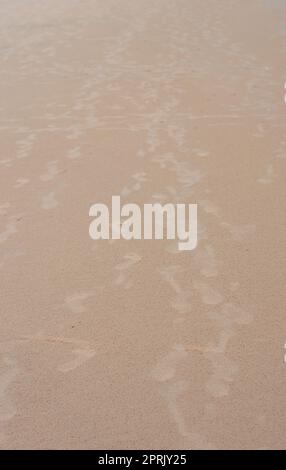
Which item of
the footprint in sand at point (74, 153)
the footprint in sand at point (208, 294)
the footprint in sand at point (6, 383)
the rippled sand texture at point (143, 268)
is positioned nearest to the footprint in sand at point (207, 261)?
the rippled sand texture at point (143, 268)

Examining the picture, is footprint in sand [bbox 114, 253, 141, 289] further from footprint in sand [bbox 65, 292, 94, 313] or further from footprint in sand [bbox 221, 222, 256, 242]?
footprint in sand [bbox 221, 222, 256, 242]

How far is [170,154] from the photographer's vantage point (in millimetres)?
5004

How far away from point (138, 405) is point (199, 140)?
3.44m

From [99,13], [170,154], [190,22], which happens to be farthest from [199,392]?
[99,13]

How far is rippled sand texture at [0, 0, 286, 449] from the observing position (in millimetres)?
2295

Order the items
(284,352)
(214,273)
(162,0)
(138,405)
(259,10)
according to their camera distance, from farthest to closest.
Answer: (162,0) → (259,10) → (214,273) → (284,352) → (138,405)

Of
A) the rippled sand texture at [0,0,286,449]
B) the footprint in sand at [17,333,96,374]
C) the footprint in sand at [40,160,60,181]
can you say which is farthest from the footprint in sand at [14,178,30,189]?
the footprint in sand at [17,333,96,374]

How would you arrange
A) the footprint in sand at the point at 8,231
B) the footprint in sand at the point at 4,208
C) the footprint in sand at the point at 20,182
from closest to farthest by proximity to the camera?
the footprint in sand at the point at 8,231, the footprint in sand at the point at 4,208, the footprint in sand at the point at 20,182

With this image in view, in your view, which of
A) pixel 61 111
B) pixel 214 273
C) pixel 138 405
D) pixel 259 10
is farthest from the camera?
pixel 259 10

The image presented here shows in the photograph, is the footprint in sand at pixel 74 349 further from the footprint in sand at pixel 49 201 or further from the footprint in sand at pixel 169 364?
the footprint in sand at pixel 49 201

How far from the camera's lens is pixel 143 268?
329 centimetres

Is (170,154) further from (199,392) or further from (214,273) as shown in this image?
(199,392)

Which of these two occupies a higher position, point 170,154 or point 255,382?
point 170,154

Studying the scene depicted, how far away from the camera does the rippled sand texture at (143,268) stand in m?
2.29
